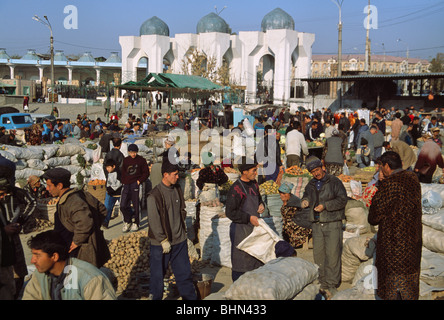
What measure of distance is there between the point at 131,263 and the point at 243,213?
2020 millimetres

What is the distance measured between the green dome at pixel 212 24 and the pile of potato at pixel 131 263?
3685cm

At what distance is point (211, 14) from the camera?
4294 centimetres

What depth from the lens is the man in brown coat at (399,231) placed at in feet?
14.5

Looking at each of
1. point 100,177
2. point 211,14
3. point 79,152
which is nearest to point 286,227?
point 100,177

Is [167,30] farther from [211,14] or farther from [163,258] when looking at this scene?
[163,258]

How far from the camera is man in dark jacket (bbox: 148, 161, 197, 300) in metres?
4.89

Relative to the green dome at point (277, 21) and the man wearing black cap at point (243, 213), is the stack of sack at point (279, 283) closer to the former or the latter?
the man wearing black cap at point (243, 213)

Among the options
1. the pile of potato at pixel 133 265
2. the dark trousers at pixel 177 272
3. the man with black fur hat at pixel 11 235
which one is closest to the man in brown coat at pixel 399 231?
the dark trousers at pixel 177 272

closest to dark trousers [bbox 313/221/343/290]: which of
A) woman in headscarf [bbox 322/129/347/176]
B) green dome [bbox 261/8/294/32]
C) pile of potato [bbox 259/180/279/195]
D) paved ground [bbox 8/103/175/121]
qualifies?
pile of potato [bbox 259/180/279/195]

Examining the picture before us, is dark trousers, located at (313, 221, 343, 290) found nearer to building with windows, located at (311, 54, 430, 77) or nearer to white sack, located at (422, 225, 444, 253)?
white sack, located at (422, 225, 444, 253)

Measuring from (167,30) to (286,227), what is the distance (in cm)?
3856

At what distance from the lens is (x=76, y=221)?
444 cm

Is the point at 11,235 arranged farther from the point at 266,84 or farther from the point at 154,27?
the point at 154,27
